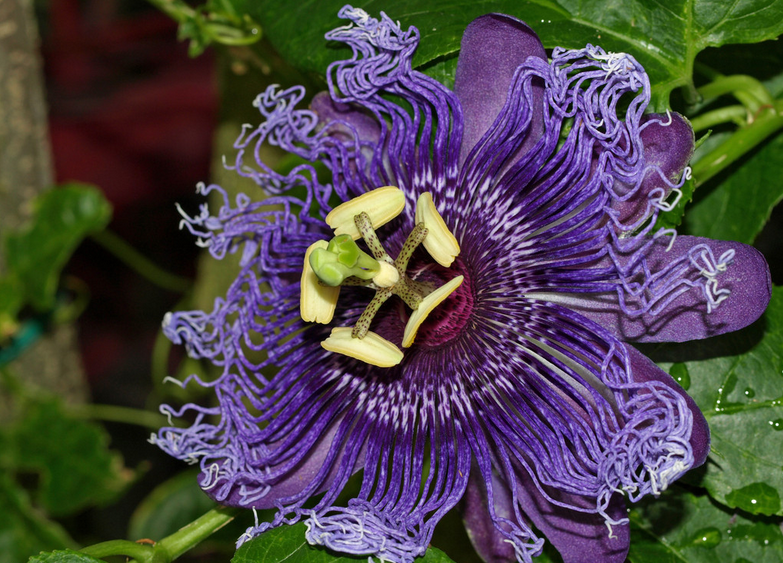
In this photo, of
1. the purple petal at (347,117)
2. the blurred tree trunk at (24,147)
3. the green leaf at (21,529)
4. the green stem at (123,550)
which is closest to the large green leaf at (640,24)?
the purple petal at (347,117)

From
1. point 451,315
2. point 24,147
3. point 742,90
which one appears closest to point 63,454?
point 24,147

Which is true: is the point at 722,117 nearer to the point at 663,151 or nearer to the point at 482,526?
the point at 663,151

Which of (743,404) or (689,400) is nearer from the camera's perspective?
(689,400)

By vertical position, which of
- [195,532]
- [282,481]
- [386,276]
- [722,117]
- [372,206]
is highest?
[722,117]

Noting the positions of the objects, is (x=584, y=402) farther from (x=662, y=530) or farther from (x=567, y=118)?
(x=567, y=118)

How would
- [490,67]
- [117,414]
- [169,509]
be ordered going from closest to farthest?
1. [490,67]
2. [169,509]
3. [117,414]

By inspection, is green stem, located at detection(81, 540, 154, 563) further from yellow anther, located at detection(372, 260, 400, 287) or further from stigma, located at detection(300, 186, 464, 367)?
yellow anther, located at detection(372, 260, 400, 287)

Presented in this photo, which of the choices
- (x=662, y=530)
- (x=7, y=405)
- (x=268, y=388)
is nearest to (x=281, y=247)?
(x=268, y=388)

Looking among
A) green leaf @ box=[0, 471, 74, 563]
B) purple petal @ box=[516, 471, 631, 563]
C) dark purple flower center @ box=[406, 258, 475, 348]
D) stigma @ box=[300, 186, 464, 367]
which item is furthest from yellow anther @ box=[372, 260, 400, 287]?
green leaf @ box=[0, 471, 74, 563]
